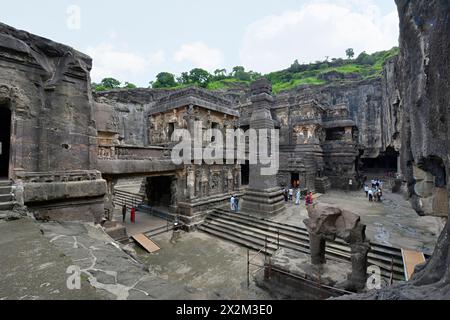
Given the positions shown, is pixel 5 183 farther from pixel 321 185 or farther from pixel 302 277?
pixel 321 185

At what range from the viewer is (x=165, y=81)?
139ft

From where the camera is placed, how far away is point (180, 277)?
767 centimetres

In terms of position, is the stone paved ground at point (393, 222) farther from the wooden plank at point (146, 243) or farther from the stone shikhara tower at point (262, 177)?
the wooden plank at point (146, 243)

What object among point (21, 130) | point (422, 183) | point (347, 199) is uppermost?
point (21, 130)

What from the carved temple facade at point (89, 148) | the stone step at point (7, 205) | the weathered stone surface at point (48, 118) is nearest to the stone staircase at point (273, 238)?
the carved temple facade at point (89, 148)

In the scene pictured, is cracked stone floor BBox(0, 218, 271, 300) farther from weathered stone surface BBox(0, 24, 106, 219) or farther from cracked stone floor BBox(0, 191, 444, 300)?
weathered stone surface BBox(0, 24, 106, 219)

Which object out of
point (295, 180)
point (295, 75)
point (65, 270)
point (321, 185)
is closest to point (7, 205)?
point (65, 270)

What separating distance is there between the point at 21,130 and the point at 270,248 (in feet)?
31.3

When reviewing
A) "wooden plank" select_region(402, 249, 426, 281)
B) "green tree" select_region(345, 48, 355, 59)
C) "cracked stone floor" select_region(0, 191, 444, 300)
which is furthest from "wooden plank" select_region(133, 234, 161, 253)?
"green tree" select_region(345, 48, 355, 59)

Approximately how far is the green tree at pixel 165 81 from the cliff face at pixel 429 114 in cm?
4361

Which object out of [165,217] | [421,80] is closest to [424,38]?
[421,80]

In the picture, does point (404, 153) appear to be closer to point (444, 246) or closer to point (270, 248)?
point (444, 246)

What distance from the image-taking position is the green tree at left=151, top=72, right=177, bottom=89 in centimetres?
4219
